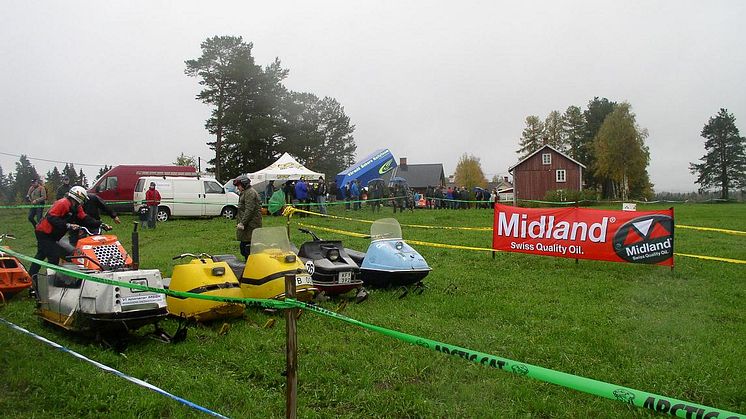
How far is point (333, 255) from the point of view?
829 centimetres

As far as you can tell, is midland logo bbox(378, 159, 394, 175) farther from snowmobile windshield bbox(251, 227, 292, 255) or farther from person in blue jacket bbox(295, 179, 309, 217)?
snowmobile windshield bbox(251, 227, 292, 255)

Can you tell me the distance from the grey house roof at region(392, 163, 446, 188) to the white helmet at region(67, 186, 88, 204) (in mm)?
72606

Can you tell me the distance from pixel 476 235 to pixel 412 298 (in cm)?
883

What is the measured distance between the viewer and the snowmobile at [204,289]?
6.57 metres

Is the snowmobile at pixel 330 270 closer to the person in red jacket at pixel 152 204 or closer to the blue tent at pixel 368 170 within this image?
the person in red jacket at pixel 152 204

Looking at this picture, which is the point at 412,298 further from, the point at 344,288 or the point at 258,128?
the point at 258,128

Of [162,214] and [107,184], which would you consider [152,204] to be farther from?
[107,184]

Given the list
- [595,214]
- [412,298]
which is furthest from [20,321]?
[595,214]

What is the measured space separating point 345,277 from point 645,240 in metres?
5.96

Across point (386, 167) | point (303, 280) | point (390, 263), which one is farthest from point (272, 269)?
point (386, 167)

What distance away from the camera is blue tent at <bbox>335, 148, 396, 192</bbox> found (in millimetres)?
34594

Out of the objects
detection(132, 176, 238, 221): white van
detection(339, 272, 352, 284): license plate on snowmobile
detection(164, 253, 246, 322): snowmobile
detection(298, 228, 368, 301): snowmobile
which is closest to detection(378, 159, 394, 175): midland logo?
detection(132, 176, 238, 221): white van

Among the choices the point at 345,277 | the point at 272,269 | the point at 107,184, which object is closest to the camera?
the point at 272,269

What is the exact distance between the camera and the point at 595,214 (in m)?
10.5
